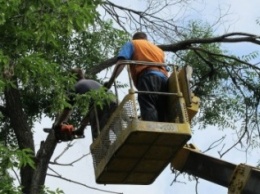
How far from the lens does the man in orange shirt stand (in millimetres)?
7035

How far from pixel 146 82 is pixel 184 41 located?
508 centimetres

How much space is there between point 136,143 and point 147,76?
770 mm

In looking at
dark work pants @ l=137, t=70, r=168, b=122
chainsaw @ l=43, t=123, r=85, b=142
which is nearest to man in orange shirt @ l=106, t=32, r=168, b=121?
dark work pants @ l=137, t=70, r=168, b=122

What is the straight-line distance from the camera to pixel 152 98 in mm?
7121

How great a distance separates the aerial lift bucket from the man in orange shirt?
97mm

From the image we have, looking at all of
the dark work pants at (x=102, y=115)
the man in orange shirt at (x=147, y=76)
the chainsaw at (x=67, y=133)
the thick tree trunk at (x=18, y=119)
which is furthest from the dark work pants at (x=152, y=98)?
the thick tree trunk at (x=18, y=119)

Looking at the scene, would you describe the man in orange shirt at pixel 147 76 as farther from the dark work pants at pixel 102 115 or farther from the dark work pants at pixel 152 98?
the dark work pants at pixel 102 115

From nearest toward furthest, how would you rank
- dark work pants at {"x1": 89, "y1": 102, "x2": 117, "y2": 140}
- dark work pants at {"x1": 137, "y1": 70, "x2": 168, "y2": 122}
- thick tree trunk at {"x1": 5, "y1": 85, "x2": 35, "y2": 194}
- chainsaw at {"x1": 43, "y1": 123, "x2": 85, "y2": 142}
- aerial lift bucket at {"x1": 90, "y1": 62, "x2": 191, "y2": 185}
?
aerial lift bucket at {"x1": 90, "y1": 62, "x2": 191, "y2": 185} < dark work pants at {"x1": 137, "y1": 70, "x2": 168, "y2": 122} < dark work pants at {"x1": 89, "y1": 102, "x2": 117, "y2": 140} < chainsaw at {"x1": 43, "y1": 123, "x2": 85, "y2": 142} < thick tree trunk at {"x1": 5, "y1": 85, "x2": 35, "y2": 194}

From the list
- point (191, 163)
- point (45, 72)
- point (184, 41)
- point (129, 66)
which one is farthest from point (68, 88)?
point (184, 41)

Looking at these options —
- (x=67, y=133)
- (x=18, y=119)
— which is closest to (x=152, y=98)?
(x=67, y=133)

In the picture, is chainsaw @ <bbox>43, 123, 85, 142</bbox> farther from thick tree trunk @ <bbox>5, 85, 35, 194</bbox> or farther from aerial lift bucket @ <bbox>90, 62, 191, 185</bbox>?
thick tree trunk @ <bbox>5, 85, 35, 194</bbox>

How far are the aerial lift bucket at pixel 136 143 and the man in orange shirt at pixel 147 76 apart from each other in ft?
0.32

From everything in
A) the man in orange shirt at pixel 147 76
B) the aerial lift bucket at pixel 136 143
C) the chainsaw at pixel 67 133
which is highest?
the man in orange shirt at pixel 147 76

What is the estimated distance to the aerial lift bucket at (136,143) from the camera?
6590mm
